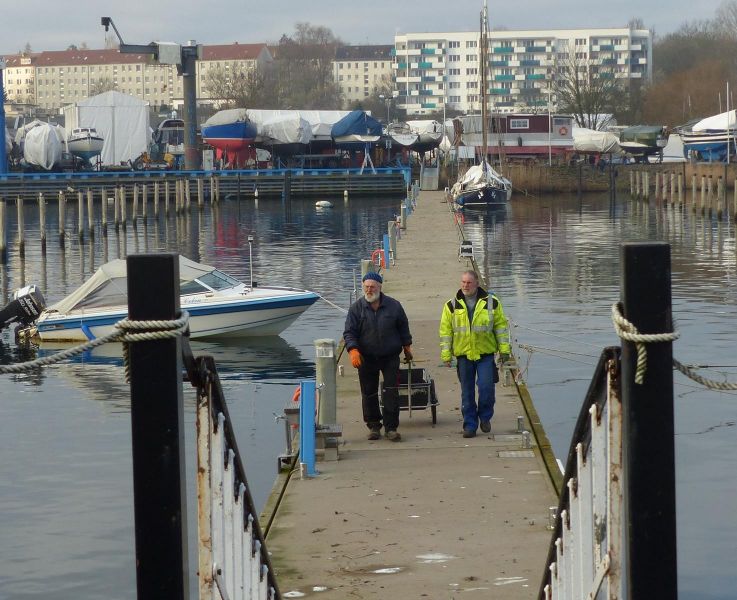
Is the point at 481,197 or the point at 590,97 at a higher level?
the point at 590,97

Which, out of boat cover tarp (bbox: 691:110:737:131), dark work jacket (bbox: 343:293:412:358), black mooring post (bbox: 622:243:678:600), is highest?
boat cover tarp (bbox: 691:110:737:131)

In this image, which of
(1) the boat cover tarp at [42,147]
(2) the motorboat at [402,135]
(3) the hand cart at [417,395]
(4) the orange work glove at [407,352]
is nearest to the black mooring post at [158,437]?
(4) the orange work glove at [407,352]

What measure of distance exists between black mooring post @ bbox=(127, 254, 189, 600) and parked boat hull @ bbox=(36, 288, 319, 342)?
21.3m

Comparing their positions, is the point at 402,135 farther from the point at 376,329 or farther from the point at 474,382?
the point at 376,329

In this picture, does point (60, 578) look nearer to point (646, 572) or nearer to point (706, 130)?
point (646, 572)

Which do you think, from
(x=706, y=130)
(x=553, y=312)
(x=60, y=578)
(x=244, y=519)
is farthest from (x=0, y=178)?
(x=244, y=519)

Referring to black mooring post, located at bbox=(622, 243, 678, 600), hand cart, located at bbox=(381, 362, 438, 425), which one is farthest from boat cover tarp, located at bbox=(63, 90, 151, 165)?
black mooring post, located at bbox=(622, 243, 678, 600)

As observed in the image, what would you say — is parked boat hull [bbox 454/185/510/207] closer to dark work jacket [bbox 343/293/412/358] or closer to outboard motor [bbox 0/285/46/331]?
outboard motor [bbox 0/285/46/331]

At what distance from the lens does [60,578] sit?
1266 centimetres

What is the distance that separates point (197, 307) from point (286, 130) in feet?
236

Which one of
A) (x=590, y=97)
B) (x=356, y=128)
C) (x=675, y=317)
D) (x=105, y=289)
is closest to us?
(x=105, y=289)

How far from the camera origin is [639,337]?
5.04 m

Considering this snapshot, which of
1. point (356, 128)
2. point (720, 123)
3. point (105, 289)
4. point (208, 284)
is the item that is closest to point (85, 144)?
point (356, 128)

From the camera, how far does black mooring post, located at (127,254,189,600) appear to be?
197 inches
